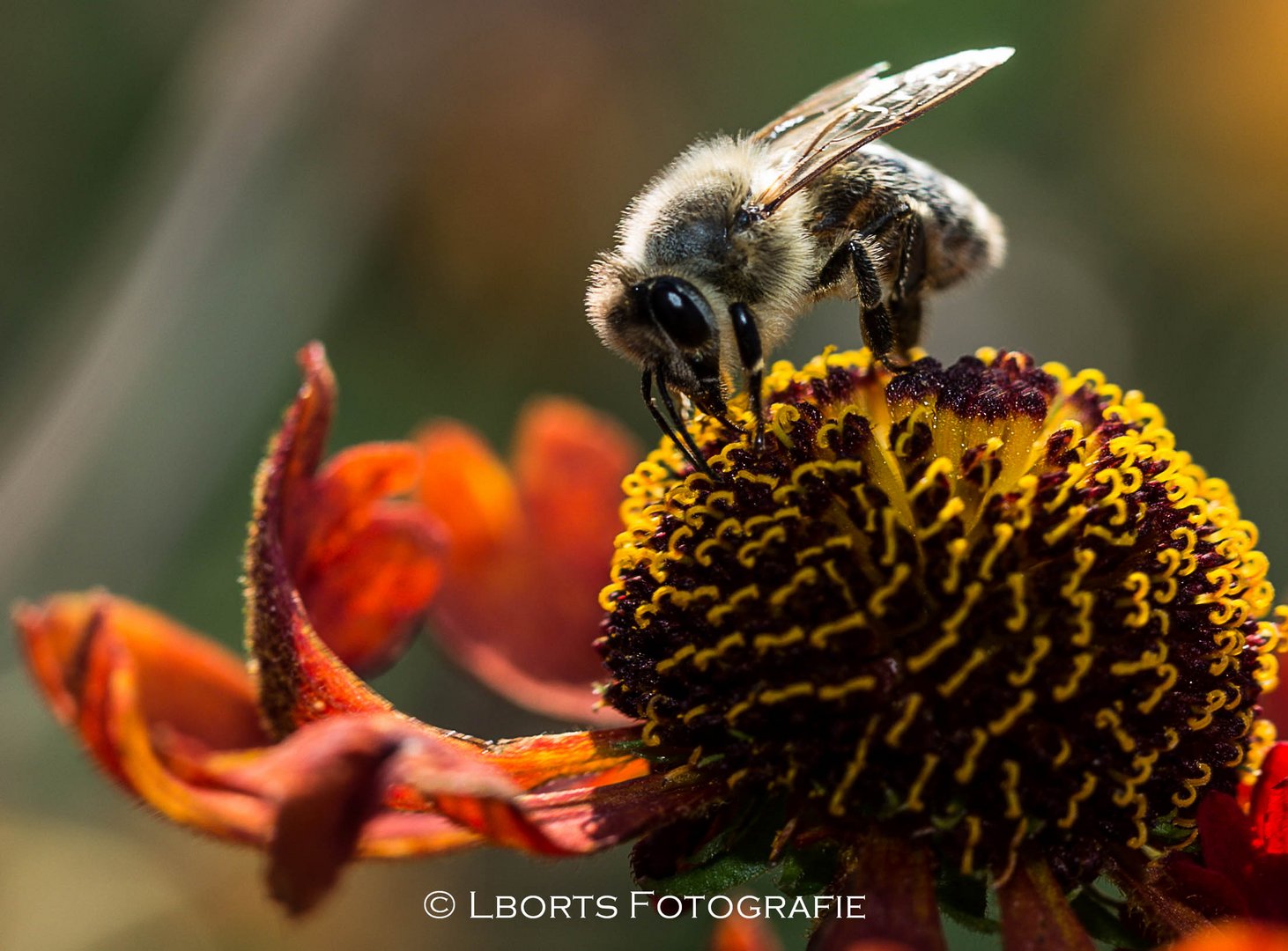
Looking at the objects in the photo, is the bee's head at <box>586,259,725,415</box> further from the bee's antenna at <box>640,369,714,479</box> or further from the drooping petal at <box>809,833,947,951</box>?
the drooping petal at <box>809,833,947,951</box>

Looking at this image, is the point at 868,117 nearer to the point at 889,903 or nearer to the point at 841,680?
the point at 841,680

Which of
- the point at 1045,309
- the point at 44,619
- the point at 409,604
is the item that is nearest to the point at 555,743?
the point at 409,604

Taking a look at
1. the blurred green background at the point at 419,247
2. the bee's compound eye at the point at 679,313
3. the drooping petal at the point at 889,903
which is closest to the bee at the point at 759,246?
the bee's compound eye at the point at 679,313

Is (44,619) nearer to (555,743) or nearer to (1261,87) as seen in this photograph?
(555,743)

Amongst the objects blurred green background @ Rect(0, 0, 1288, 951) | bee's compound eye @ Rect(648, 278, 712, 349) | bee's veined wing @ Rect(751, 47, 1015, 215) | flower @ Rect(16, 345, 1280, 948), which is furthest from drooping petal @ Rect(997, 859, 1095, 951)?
blurred green background @ Rect(0, 0, 1288, 951)

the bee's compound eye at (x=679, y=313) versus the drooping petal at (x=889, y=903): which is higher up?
the bee's compound eye at (x=679, y=313)

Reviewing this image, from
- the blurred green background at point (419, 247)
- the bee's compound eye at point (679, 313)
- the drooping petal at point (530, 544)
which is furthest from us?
the blurred green background at point (419, 247)

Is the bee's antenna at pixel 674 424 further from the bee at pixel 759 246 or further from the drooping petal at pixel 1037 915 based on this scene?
the drooping petal at pixel 1037 915

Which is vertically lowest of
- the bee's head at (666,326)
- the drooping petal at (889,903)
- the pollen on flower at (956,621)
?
the drooping petal at (889,903)
